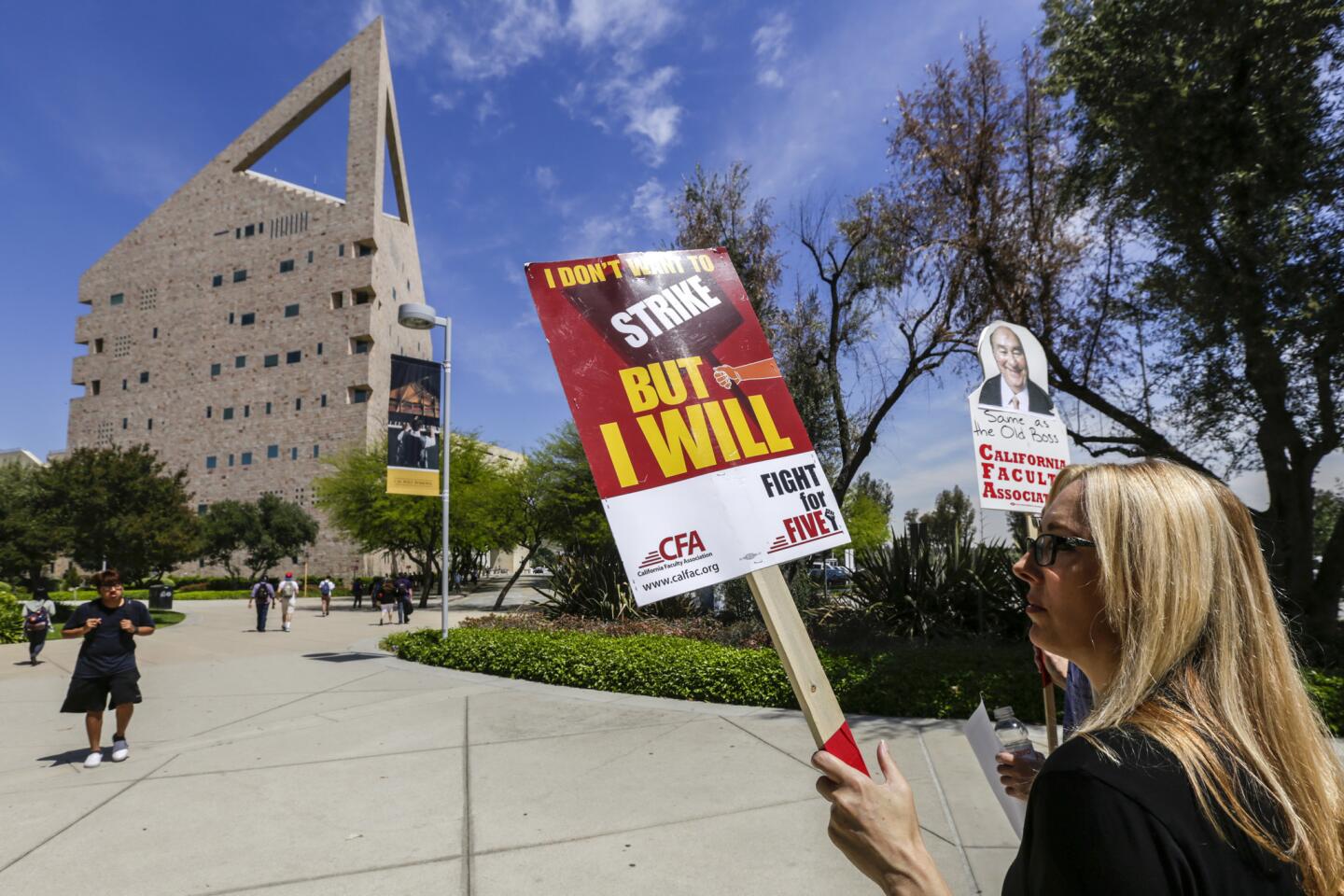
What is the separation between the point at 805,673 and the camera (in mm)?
1656

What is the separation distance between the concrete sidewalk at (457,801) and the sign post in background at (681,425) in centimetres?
278

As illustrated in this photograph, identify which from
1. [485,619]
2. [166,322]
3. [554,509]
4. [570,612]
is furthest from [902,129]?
[166,322]

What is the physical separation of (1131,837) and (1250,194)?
1097 cm

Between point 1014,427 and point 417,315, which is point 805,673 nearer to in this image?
point 1014,427

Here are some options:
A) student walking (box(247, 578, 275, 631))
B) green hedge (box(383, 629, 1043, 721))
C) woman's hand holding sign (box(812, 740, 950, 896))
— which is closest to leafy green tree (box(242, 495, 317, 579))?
student walking (box(247, 578, 275, 631))

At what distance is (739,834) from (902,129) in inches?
503

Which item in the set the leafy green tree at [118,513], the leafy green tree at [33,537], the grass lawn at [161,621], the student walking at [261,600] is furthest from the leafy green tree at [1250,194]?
the leafy green tree at [33,537]

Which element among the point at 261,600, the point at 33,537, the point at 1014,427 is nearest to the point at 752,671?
the point at 1014,427

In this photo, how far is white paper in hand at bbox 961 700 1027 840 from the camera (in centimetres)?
191

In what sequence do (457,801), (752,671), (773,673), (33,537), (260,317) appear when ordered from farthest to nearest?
(260,317) < (33,537) < (752,671) < (773,673) < (457,801)

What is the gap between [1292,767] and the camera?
1139mm

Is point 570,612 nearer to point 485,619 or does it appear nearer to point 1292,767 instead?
point 485,619

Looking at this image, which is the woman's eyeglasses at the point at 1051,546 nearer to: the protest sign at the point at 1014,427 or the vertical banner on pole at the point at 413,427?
the protest sign at the point at 1014,427

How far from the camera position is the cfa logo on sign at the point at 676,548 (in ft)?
6.18
